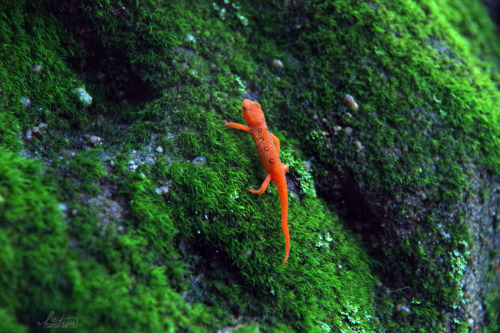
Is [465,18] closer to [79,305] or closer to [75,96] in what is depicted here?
[75,96]

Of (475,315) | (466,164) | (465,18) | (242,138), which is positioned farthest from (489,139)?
(242,138)

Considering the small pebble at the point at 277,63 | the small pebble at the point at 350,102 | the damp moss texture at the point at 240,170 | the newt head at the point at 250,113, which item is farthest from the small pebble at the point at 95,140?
the small pebble at the point at 350,102

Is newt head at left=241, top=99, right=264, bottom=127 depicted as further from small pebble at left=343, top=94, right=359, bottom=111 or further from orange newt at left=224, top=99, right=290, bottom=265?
small pebble at left=343, top=94, right=359, bottom=111

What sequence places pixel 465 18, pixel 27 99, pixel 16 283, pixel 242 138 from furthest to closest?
1. pixel 465 18
2. pixel 242 138
3. pixel 27 99
4. pixel 16 283

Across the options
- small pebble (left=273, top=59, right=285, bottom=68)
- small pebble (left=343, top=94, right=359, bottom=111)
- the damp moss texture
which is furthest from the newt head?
small pebble (left=343, top=94, right=359, bottom=111)

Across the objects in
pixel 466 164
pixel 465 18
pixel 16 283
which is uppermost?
pixel 465 18

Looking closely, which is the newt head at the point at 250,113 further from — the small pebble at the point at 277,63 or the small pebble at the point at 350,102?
the small pebble at the point at 350,102

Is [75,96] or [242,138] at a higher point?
[242,138]
